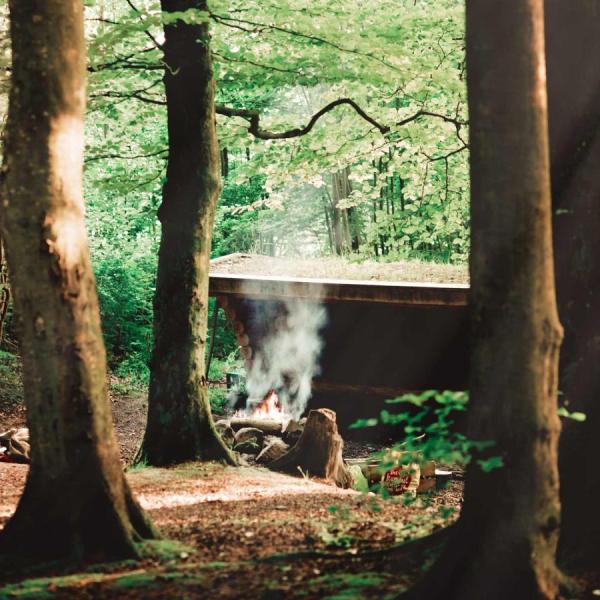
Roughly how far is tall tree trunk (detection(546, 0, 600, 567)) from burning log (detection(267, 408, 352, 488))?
499 cm

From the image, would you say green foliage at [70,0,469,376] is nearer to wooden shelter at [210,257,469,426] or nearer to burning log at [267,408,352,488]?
wooden shelter at [210,257,469,426]

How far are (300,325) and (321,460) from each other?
406 cm

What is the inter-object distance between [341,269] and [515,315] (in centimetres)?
891

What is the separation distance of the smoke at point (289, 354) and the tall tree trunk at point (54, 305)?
815cm

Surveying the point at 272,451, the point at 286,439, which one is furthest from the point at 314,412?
the point at 286,439

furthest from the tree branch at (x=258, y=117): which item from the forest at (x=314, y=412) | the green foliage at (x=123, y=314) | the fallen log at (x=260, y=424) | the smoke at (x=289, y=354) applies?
the green foliage at (x=123, y=314)

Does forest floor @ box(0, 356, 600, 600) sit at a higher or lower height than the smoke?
lower

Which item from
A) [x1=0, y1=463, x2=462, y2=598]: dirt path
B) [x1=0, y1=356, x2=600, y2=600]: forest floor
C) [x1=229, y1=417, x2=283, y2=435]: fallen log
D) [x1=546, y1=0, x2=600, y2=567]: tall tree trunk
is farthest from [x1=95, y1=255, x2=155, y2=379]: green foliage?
[x1=546, y1=0, x2=600, y2=567]: tall tree trunk

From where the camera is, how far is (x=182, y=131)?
9.00 m

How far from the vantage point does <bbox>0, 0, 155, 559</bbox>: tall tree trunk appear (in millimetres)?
4613

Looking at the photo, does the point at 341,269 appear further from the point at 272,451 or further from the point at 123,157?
the point at 123,157

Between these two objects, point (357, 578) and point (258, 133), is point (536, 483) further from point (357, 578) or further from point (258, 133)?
point (258, 133)

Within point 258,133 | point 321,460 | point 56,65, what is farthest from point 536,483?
point 258,133

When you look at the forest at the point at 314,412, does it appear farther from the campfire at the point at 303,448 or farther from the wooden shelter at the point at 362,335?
the wooden shelter at the point at 362,335
